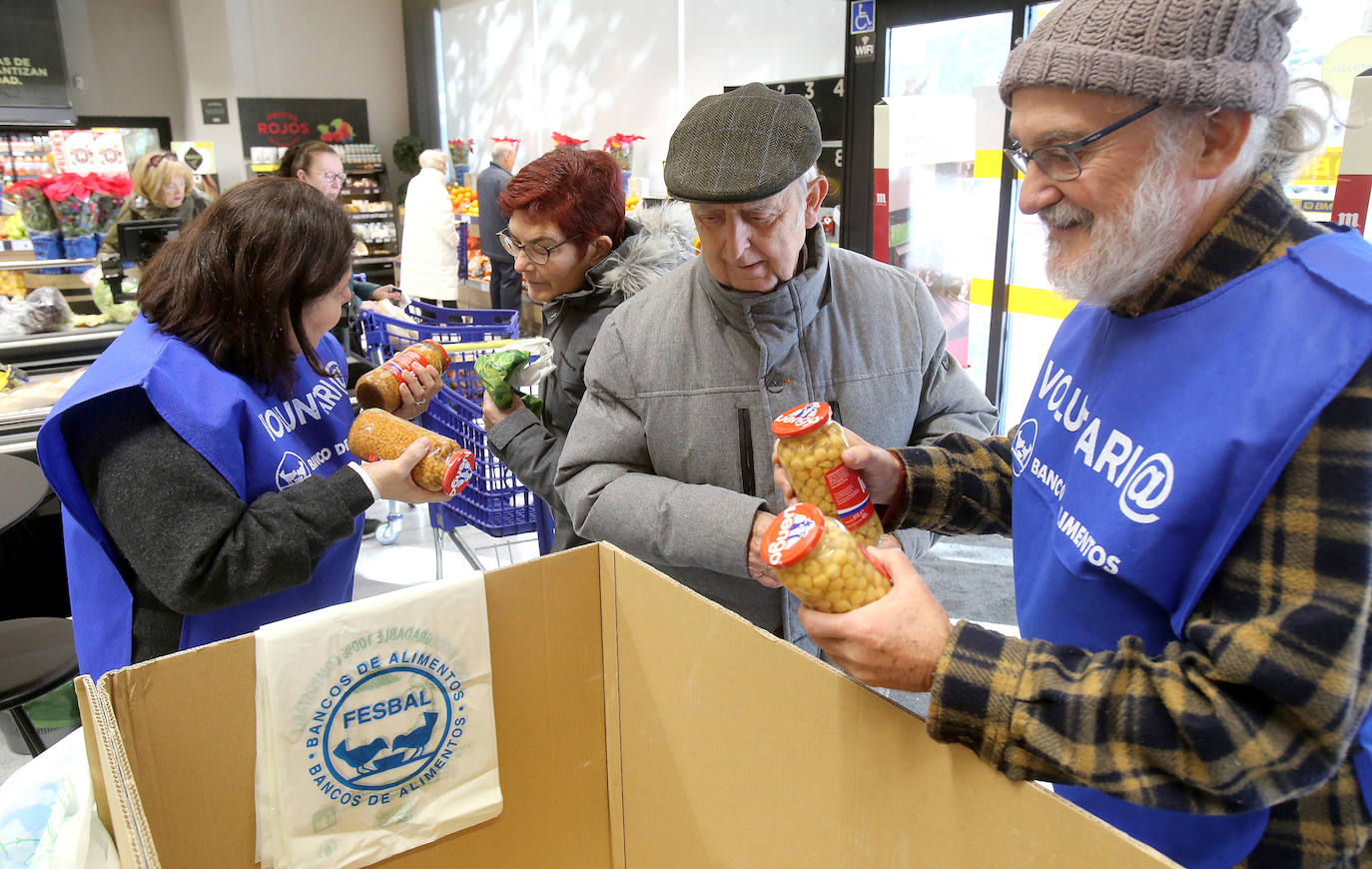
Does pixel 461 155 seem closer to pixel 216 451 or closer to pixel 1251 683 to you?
pixel 216 451

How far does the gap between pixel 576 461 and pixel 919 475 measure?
597 millimetres

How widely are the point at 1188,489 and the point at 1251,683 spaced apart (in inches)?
6.7

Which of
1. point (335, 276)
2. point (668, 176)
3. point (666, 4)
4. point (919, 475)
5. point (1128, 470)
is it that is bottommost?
point (919, 475)

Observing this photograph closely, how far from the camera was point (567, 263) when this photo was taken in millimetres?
2084

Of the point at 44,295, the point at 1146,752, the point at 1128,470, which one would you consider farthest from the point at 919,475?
the point at 44,295

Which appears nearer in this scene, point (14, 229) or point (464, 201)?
point (14, 229)

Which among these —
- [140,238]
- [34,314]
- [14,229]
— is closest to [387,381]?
[34,314]

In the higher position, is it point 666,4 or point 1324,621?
point 666,4

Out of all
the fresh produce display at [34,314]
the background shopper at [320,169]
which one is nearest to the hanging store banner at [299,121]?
the background shopper at [320,169]

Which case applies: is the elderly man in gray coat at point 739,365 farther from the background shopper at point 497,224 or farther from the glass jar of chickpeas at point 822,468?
the background shopper at point 497,224

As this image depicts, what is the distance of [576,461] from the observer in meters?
1.56

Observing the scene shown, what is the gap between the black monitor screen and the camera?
4.33 m

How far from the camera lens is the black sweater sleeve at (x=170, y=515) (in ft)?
4.63

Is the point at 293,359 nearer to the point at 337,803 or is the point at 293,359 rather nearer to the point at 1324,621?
the point at 337,803
